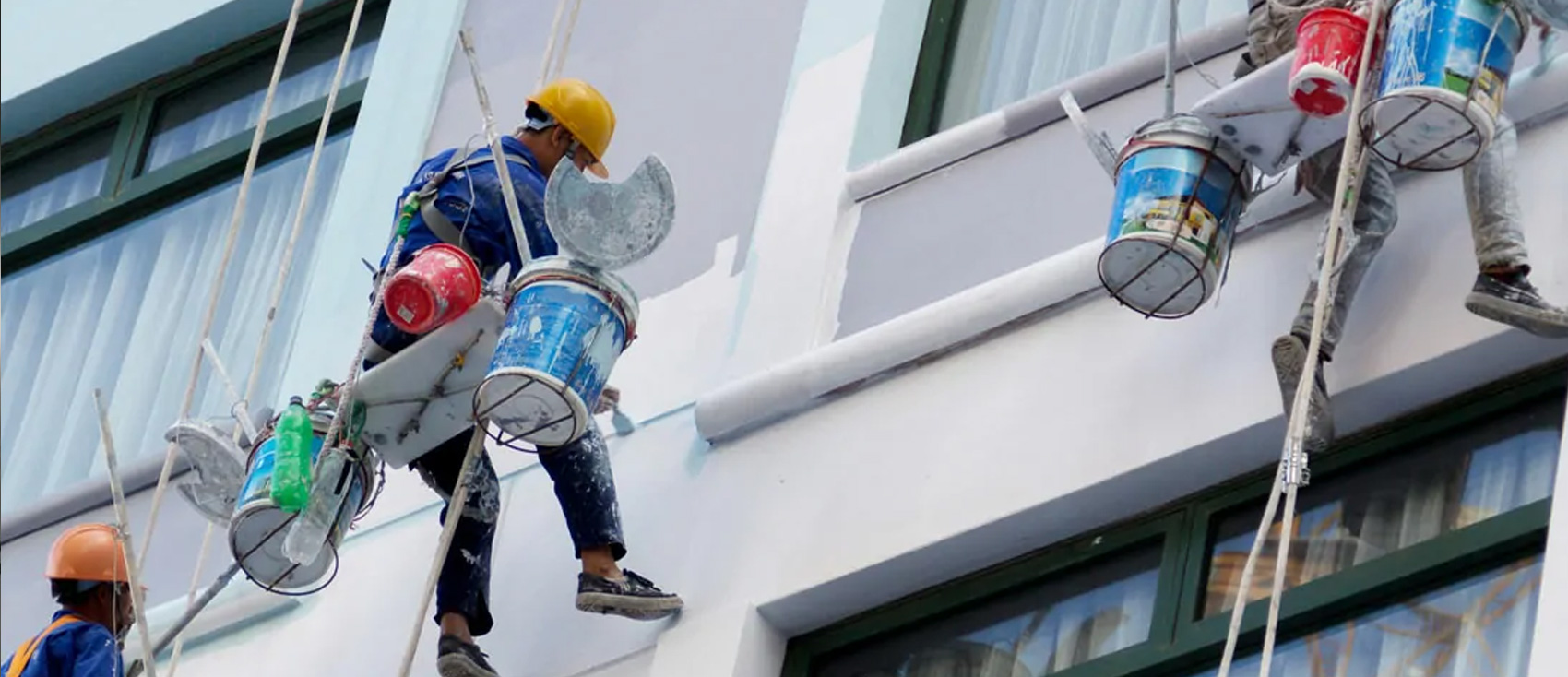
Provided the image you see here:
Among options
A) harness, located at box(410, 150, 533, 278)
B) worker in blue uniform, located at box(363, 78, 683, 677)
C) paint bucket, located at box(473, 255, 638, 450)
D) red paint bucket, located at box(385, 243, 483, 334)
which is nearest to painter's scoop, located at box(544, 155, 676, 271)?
paint bucket, located at box(473, 255, 638, 450)

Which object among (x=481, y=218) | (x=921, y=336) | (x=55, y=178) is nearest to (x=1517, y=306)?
(x=921, y=336)

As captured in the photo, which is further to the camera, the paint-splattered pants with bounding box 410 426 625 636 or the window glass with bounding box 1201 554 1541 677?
the paint-splattered pants with bounding box 410 426 625 636

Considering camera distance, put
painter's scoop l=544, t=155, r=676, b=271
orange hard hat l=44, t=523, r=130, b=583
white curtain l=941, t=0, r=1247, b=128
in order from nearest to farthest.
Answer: painter's scoop l=544, t=155, r=676, b=271 < orange hard hat l=44, t=523, r=130, b=583 < white curtain l=941, t=0, r=1247, b=128

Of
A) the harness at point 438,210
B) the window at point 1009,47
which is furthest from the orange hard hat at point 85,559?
the window at point 1009,47

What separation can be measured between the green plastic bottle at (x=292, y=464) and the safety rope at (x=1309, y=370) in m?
2.52

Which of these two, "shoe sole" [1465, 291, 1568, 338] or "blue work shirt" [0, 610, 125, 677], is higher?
"shoe sole" [1465, 291, 1568, 338]

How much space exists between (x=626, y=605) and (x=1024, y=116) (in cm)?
195

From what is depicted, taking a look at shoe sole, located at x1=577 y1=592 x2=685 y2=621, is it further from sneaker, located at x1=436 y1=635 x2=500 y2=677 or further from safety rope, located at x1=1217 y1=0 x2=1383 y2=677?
safety rope, located at x1=1217 y1=0 x2=1383 y2=677

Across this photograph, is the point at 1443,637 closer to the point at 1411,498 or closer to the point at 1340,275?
the point at 1411,498

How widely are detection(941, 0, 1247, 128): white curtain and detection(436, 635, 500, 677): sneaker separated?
2.48 meters

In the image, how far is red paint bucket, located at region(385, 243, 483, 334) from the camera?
10.2 metres

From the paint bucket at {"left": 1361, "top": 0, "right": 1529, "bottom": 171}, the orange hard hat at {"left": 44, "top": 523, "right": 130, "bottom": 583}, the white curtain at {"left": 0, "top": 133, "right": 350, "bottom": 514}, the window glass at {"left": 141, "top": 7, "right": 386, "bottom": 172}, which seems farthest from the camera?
the window glass at {"left": 141, "top": 7, "right": 386, "bottom": 172}

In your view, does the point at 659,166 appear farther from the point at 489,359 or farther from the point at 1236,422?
the point at 1236,422

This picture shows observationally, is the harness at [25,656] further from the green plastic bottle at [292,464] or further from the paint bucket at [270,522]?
the green plastic bottle at [292,464]
